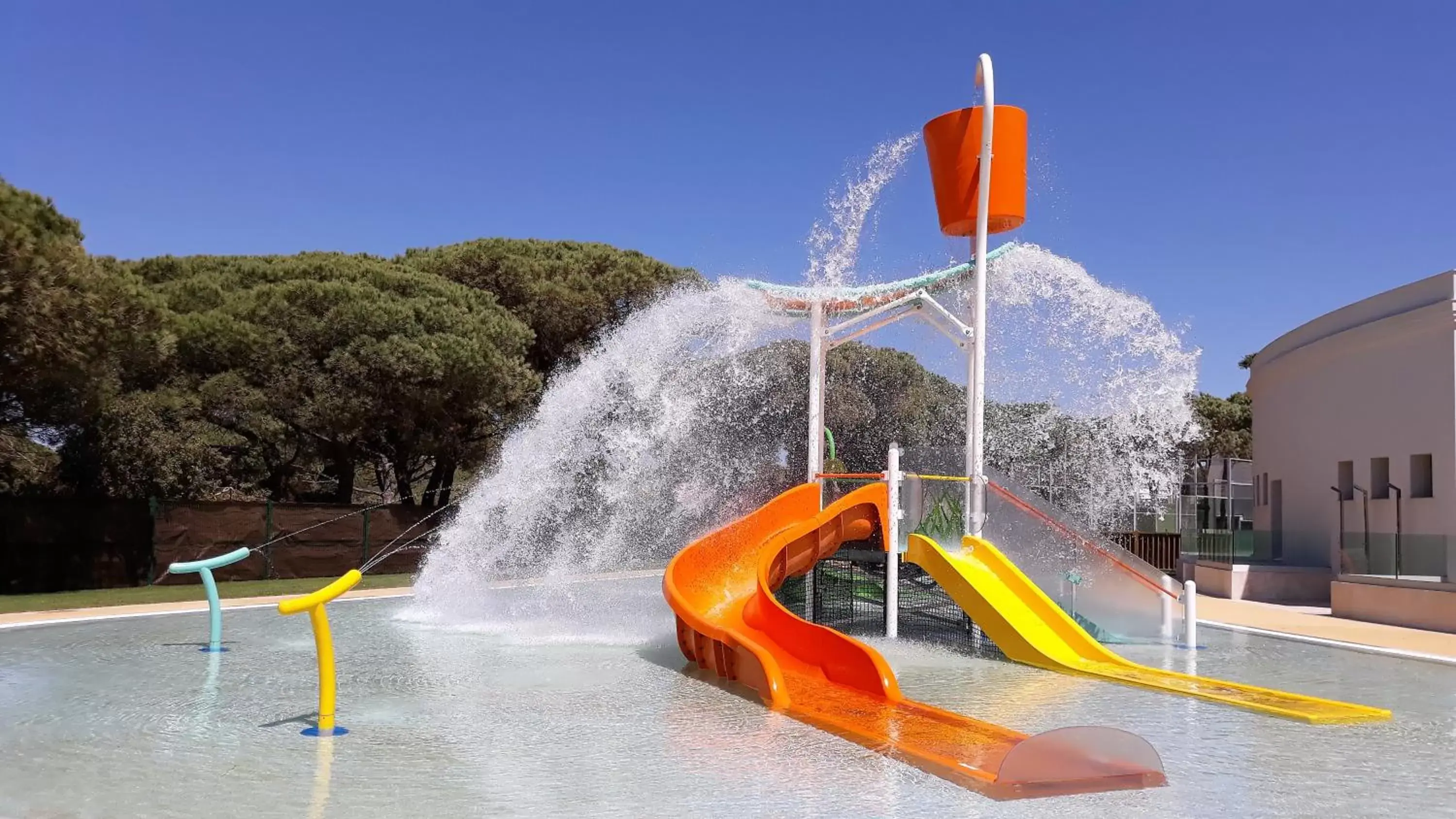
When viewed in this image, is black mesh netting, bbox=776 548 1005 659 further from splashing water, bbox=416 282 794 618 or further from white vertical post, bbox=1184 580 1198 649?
splashing water, bbox=416 282 794 618

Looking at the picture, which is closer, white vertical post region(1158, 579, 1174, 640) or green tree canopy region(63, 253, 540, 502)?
white vertical post region(1158, 579, 1174, 640)

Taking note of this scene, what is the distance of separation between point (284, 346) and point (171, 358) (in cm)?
211

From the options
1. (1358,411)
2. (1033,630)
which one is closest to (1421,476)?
(1358,411)

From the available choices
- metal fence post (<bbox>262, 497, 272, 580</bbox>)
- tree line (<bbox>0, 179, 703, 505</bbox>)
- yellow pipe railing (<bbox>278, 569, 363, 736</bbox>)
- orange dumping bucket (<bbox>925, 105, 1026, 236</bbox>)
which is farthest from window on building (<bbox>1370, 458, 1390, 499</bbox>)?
metal fence post (<bbox>262, 497, 272, 580</bbox>)

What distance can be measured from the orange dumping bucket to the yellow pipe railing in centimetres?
789

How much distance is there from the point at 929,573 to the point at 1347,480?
11.4m

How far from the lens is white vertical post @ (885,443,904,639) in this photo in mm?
11906

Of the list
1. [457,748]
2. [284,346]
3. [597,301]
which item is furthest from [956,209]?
[597,301]

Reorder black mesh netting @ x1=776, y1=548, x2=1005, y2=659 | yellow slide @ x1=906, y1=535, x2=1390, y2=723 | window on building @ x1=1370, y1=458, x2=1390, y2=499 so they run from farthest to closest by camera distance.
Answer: window on building @ x1=1370, y1=458, x2=1390, y2=499 < black mesh netting @ x1=776, y1=548, x2=1005, y2=659 < yellow slide @ x1=906, y1=535, x2=1390, y2=723

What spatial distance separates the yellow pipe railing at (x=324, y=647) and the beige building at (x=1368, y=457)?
13.7m

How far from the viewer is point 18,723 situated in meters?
7.20

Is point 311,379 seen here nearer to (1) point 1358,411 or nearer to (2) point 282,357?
(2) point 282,357

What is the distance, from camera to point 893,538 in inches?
469

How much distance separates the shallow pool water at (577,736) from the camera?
5.47 meters
